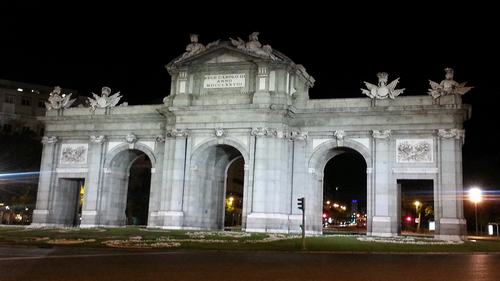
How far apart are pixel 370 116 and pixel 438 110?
573cm

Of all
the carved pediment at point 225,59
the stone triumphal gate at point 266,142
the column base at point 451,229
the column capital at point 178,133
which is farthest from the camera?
the column capital at point 178,133

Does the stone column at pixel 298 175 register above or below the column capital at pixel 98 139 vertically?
below

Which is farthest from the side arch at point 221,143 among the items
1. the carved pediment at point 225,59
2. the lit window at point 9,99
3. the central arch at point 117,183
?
the lit window at point 9,99

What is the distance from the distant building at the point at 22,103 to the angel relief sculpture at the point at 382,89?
253 ft

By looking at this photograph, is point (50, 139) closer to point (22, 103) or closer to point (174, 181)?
point (174, 181)

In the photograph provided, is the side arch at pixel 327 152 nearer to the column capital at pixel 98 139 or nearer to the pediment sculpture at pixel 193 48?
the pediment sculpture at pixel 193 48

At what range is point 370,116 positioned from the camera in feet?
165

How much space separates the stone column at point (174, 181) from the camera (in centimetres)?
5172

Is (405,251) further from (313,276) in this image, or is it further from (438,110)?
(438,110)

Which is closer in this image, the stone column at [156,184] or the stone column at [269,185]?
the stone column at [269,185]

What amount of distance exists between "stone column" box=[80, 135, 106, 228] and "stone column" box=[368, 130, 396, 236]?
90.0ft

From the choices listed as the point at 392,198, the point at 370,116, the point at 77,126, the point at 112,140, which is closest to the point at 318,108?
the point at 370,116

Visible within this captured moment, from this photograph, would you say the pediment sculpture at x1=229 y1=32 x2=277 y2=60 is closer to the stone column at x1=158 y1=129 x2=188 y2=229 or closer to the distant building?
the stone column at x1=158 y1=129 x2=188 y2=229

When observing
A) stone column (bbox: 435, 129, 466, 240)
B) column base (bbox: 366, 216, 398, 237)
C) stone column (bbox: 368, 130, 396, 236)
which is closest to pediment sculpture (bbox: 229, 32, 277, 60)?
stone column (bbox: 368, 130, 396, 236)
